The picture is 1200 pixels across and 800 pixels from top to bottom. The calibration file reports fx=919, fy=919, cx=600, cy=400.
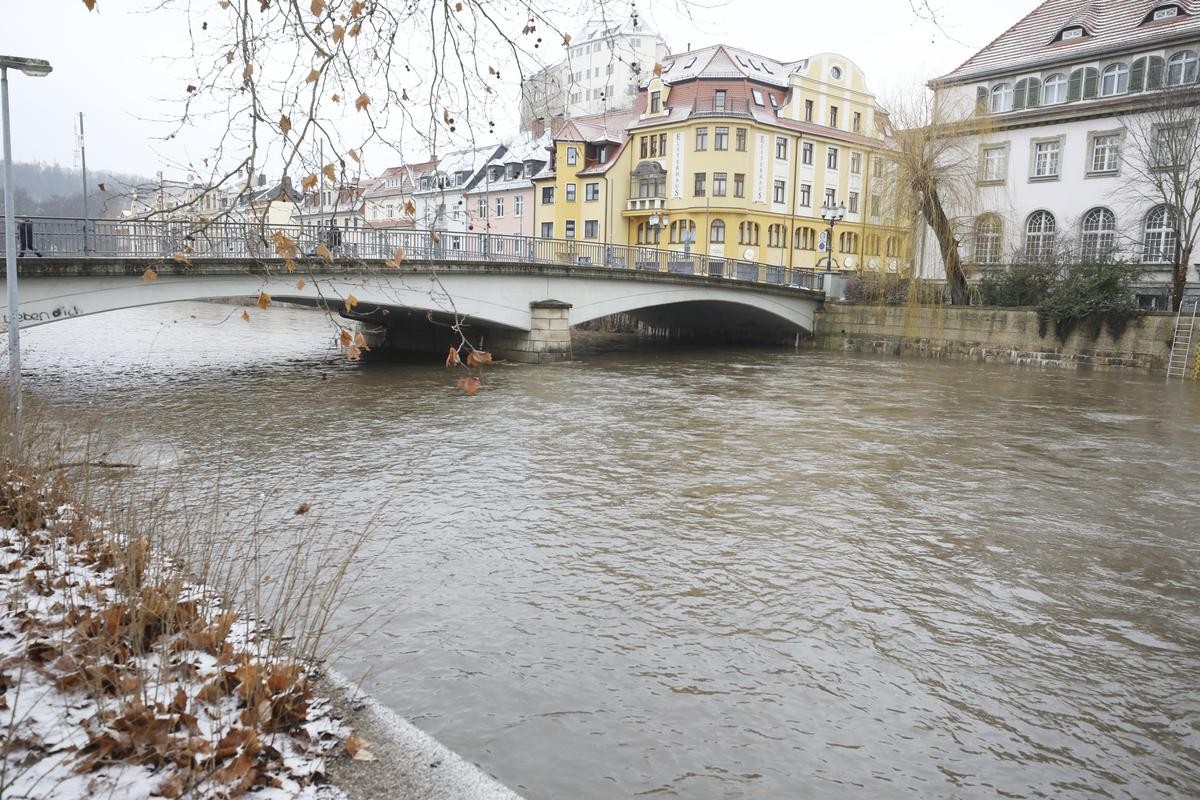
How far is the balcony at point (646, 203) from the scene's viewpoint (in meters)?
43.5

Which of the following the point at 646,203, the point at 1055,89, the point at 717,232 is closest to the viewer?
the point at 1055,89

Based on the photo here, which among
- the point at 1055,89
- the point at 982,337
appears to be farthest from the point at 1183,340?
the point at 1055,89

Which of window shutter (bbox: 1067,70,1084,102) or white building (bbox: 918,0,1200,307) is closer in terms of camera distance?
white building (bbox: 918,0,1200,307)

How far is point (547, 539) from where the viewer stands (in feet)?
25.5

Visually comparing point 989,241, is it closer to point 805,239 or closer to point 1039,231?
point 1039,231

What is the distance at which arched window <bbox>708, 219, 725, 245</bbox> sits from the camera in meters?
42.1

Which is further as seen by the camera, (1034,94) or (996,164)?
(996,164)

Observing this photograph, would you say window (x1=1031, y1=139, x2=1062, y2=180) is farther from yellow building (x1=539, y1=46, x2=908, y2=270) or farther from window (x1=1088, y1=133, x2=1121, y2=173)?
yellow building (x1=539, y1=46, x2=908, y2=270)

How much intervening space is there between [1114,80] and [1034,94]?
262cm

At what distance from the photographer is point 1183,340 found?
910 inches

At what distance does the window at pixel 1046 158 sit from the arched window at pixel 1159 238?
359 cm

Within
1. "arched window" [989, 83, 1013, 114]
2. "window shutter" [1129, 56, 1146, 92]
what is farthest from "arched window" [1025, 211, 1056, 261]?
"window shutter" [1129, 56, 1146, 92]

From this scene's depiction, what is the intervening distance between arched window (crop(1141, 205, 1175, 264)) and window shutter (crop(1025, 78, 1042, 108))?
19.4 feet

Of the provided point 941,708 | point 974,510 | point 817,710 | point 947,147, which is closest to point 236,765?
point 817,710
